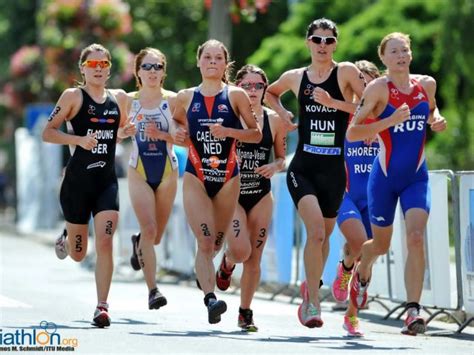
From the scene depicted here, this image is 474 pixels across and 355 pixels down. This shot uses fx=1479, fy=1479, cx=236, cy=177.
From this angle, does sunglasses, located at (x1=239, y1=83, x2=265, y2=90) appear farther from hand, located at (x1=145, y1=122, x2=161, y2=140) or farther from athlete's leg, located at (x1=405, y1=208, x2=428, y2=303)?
athlete's leg, located at (x1=405, y1=208, x2=428, y2=303)

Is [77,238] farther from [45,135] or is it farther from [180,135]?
[180,135]

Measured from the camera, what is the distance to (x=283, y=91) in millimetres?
12461

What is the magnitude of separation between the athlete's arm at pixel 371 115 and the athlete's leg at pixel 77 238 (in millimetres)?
2599

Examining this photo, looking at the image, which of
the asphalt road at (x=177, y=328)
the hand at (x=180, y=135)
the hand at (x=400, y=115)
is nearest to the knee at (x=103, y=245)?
the asphalt road at (x=177, y=328)

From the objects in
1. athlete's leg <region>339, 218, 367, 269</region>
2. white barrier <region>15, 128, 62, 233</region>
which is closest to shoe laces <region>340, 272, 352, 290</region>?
athlete's leg <region>339, 218, 367, 269</region>

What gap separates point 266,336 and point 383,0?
18.3 meters

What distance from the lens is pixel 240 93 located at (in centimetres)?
1212

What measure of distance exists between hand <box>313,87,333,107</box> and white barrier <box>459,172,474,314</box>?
73.7 inches

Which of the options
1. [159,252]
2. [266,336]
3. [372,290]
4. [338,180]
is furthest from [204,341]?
[159,252]

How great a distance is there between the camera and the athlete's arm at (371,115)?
37.4ft

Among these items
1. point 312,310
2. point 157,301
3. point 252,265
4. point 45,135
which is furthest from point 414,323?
point 45,135

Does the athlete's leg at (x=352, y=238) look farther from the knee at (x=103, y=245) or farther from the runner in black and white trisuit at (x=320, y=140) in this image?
the knee at (x=103, y=245)

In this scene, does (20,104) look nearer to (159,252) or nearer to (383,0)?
(383,0)

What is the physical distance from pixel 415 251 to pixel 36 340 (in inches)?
120
